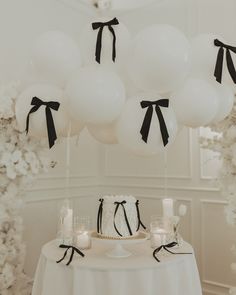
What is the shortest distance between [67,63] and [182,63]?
0.64 m

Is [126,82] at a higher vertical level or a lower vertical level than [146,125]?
higher

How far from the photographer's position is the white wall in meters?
3.33

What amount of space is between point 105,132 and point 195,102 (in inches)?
21.7

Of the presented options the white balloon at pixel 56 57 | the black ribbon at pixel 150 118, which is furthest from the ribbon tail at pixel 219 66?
the white balloon at pixel 56 57

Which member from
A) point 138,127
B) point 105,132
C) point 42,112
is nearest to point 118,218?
point 105,132

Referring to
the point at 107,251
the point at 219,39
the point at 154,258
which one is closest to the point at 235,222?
the point at 154,258

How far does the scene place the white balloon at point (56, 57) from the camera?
1845mm

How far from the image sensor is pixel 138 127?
5.52 feet

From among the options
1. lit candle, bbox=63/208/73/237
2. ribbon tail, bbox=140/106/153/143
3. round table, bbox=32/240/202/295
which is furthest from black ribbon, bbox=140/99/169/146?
lit candle, bbox=63/208/73/237

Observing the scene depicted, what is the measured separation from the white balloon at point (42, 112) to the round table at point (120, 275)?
81 centimetres

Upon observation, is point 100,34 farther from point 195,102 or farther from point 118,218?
point 118,218

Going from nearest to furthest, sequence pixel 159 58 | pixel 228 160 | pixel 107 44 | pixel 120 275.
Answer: pixel 159 58 → pixel 107 44 → pixel 120 275 → pixel 228 160

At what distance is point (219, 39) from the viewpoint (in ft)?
6.27

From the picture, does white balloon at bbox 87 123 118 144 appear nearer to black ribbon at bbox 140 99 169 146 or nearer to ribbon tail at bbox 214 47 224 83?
black ribbon at bbox 140 99 169 146
